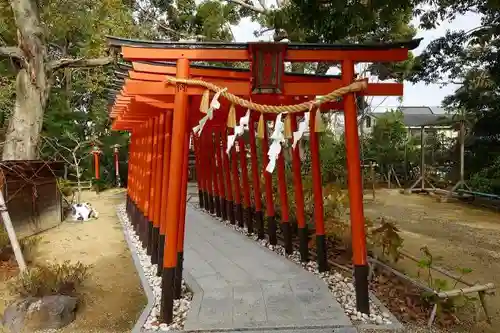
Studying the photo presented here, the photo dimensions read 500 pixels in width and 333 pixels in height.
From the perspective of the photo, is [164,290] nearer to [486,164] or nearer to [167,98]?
[167,98]

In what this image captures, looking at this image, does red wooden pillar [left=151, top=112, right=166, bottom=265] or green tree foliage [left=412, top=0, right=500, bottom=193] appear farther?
green tree foliage [left=412, top=0, right=500, bottom=193]

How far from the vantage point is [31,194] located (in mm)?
8977

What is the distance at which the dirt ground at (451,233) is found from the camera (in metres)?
6.09

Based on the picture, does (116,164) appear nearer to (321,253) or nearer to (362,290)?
(321,253)

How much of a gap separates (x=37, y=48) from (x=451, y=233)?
33.0ft

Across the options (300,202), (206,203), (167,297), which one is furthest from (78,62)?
(167,297)

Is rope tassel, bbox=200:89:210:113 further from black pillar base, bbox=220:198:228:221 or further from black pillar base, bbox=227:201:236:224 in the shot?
black pillar base, bbox=220:198:228:221

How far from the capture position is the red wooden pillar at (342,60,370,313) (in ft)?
13.1

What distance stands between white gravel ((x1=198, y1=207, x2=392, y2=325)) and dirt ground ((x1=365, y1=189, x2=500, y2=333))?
0.88m

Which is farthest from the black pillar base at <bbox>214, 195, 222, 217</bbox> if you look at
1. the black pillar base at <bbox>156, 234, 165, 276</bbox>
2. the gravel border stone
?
the black pillar base at <bbox>156, 234, 165, 276</bbox>

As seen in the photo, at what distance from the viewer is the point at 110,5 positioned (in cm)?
1063

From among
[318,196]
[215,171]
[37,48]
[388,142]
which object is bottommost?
[318,196]

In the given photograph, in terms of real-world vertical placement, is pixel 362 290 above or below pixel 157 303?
above

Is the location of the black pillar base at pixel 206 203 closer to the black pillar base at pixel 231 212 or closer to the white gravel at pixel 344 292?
the black pillar base at pixel 231 212
